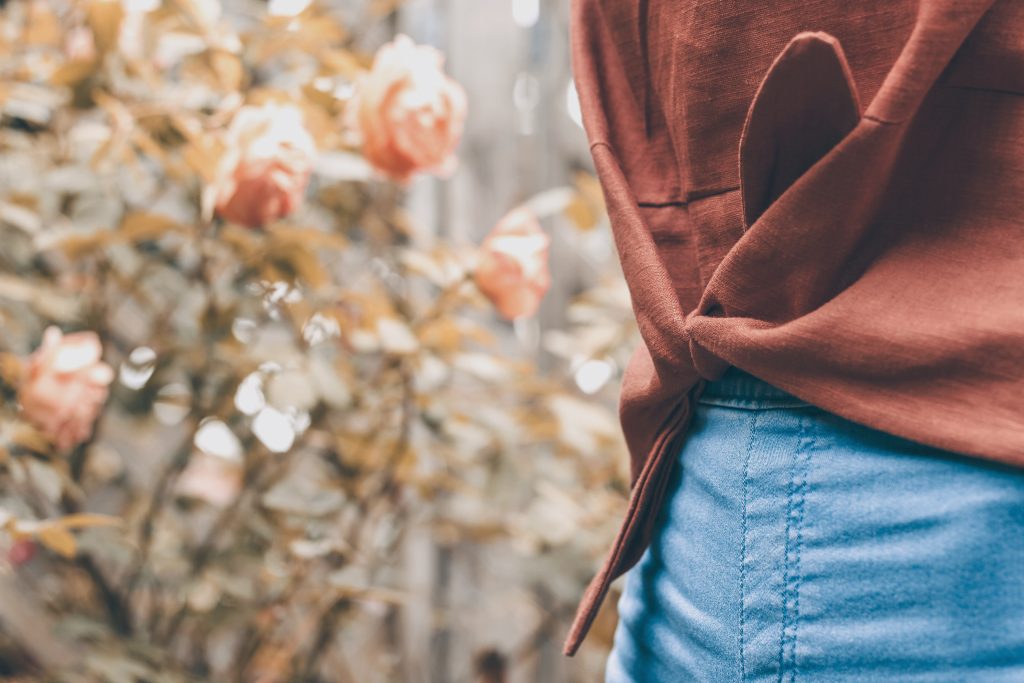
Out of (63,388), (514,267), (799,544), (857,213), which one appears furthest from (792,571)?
(63,388)

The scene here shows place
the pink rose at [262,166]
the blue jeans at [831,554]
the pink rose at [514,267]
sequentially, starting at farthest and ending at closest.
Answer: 1. the pink rose at [514,267]
2. the pink rose at [262,166]
3. the blue jeans at [831,554]

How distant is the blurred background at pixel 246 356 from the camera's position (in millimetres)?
1066

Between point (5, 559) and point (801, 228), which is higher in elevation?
point (801, 228)

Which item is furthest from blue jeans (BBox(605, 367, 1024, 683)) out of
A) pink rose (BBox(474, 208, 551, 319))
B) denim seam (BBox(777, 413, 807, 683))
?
pink rose (BBox(474, 208, 551, 319))

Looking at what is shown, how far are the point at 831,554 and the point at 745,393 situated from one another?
0.37 ft

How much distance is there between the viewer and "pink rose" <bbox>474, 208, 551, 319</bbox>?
113cm

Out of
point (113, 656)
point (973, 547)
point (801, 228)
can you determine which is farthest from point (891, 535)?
point (113, 656)

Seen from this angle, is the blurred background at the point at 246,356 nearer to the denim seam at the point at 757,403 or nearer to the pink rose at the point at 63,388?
the pink rose at the point at 63,388

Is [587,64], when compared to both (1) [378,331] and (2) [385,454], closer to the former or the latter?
(1) [378,331]

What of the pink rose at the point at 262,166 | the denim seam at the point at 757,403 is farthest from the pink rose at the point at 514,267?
the denim seam at the point at 757,403

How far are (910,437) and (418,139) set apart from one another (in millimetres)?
756

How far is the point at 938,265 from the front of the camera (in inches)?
18.3

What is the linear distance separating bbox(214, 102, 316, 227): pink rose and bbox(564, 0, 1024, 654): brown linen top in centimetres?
50

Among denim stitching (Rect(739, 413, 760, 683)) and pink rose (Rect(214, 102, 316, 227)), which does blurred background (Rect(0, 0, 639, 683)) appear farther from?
denim stitching (Rect(739, 413, 760, 683))
